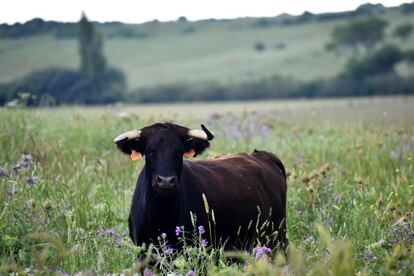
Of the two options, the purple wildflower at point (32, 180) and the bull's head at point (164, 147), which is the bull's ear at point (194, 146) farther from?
the purple wildflower at point (32, 180)

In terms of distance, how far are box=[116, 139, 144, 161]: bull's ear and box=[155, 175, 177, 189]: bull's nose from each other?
607 mm

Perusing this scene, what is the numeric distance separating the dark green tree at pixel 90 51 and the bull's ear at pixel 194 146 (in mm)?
51385

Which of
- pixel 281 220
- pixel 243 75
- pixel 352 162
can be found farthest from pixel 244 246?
pixel 243 75

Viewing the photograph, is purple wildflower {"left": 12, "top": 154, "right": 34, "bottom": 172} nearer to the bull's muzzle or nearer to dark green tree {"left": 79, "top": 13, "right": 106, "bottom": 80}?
the bull's muzzle

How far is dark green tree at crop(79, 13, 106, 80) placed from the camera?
198 feet

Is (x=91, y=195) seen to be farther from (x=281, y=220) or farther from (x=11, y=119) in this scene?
(x=11, y=119)

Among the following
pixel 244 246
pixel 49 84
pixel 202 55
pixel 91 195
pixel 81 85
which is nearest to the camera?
pixel 244 246

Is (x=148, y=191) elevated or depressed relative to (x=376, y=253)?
elevated

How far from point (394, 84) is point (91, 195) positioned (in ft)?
Answer: 139

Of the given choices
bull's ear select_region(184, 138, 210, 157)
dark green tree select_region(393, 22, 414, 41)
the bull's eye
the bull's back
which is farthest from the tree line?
the bull's eye

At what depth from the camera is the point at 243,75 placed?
69125 mm

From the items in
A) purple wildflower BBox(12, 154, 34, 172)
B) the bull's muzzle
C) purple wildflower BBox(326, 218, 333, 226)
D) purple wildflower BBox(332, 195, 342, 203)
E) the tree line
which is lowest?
the tree line

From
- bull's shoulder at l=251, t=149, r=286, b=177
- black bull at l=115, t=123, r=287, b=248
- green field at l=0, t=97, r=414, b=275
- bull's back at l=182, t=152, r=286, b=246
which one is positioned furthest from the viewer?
bull's shoulder at l=251, t=149, r=286, b=177

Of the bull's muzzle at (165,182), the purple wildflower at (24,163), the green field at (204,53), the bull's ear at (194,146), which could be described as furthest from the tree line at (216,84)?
the bull's muzzle at (165,182)
